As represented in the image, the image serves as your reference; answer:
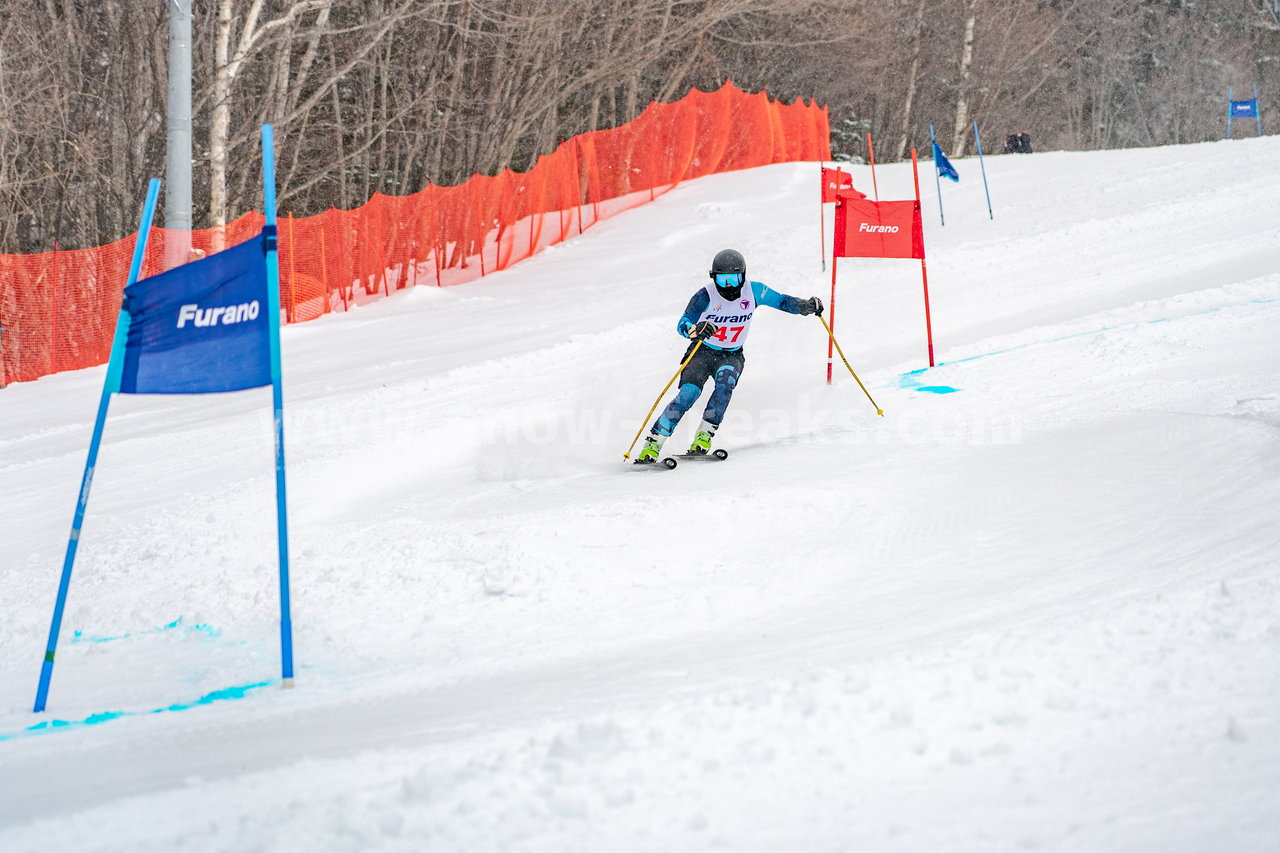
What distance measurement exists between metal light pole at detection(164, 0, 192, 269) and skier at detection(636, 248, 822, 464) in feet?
19.7

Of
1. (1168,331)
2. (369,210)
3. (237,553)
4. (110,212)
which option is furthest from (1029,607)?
(110,212)

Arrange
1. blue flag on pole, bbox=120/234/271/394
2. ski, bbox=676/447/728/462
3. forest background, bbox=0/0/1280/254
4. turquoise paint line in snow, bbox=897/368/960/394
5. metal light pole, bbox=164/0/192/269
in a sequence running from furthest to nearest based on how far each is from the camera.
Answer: forest background, bbox=0/0/1280/254 < metal light pole, bbox=164/0/192/269 < turquoise paint line in snow, bbox=897/368/960/394 < ski, bbox=676/447/728/462 < blue flag on pole, bbox=120/234/271/394

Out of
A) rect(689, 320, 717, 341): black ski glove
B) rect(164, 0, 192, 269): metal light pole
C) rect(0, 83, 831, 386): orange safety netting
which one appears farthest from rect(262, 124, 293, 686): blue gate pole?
rect(0, 83, 831, 386): orange safety netting

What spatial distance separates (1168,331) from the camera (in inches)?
388

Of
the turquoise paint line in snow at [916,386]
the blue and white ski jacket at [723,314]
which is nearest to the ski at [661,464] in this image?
the blue and white ski jacket at [723,314]

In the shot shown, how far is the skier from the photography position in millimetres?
8305

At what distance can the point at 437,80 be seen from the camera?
2509cm

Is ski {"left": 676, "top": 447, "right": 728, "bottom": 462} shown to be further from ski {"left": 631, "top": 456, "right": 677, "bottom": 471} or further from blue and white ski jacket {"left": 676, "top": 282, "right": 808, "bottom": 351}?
blue and white ski jacket {"left": 676, "top": 282, "right": 808, "bottom": 351}

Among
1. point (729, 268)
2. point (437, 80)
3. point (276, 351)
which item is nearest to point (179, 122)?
point (729, 268)

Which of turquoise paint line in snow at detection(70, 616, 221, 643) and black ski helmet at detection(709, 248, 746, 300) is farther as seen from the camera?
black ski helmet at detection(709, 248, 746, 300)

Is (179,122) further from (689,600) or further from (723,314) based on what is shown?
(689,600)

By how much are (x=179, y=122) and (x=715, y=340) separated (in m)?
6.70

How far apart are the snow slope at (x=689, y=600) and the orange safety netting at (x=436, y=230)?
150cm

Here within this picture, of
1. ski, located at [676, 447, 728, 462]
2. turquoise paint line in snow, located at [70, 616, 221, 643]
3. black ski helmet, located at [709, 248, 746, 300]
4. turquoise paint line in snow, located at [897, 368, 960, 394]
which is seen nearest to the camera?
turquoise paint line in snow, located at [70, 616, 221, 643]
